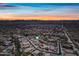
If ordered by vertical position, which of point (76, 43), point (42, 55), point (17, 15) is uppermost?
point (17, 15)

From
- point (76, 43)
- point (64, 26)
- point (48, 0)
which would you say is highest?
point (48, 0)

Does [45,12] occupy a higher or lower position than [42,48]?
higher

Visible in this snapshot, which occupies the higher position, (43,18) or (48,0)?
(48,0)

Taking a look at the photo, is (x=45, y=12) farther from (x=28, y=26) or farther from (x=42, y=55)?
(x=42, y=55)

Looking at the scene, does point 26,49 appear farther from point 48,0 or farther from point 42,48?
point 48,0

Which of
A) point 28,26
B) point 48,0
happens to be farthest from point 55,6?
point 28,26

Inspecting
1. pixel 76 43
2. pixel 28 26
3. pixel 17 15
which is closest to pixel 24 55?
pixel 28 26
